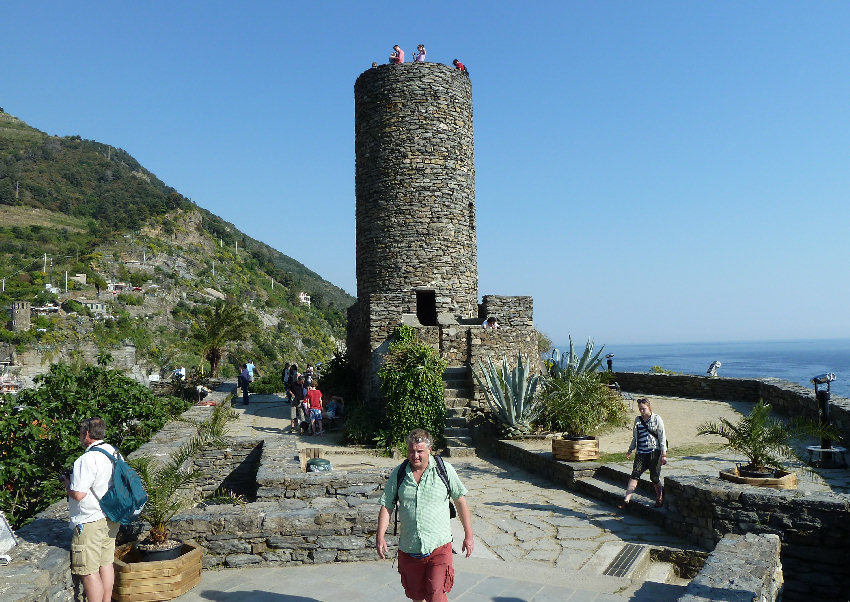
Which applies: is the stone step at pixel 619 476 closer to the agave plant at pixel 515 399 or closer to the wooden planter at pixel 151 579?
the agave plant at pixel 515 399

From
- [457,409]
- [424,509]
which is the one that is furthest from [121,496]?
[457,409]

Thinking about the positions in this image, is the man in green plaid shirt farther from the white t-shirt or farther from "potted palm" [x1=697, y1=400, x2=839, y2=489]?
"potted palm" [x1=697, y1=400, x2=839, y2=489]

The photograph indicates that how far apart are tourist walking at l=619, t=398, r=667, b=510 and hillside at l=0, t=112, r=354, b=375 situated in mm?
22145

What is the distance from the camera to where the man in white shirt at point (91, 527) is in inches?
155

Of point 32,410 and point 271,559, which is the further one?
point 32,410

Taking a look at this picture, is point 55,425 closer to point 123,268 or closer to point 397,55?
point 397,55

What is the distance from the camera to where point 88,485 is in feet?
13.0

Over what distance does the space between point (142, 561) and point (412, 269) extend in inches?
474

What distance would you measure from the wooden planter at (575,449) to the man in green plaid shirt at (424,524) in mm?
5860

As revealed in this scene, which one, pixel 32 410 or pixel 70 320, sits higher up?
pixel 70 320

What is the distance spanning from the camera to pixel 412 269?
16.2 m

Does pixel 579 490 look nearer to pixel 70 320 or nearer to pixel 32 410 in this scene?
pixel 32 410

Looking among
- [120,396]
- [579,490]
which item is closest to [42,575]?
[120,396]

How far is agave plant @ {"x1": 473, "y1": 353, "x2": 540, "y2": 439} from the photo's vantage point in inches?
457
